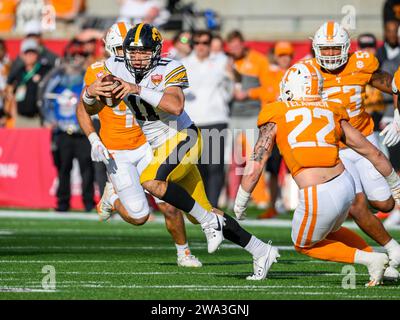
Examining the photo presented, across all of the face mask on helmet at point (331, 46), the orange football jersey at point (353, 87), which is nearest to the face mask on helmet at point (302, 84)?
the face mask on helmet at point (331, 46)

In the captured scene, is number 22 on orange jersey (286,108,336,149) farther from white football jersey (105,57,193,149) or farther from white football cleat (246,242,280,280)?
white football jersey (105,57,193,149)

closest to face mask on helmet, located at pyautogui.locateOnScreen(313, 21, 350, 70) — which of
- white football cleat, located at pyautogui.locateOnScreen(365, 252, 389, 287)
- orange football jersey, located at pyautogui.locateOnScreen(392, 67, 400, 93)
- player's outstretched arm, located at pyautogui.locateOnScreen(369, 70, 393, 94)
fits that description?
player's outstretched arm, located at pyautogui.locateOnScreen(369, 70, 393, 94)

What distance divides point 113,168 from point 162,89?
124 cm

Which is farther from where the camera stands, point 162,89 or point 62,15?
point 62,15

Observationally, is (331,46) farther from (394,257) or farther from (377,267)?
(377,267)

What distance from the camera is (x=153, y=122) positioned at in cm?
874

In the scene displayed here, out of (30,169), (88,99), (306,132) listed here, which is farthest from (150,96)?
(30,169)

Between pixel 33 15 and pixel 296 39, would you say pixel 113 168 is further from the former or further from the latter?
pixel 33 15

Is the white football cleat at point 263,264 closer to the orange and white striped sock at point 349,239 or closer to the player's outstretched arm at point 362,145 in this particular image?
the orange and white striped sock at point 349,239

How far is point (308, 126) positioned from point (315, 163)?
25cm
